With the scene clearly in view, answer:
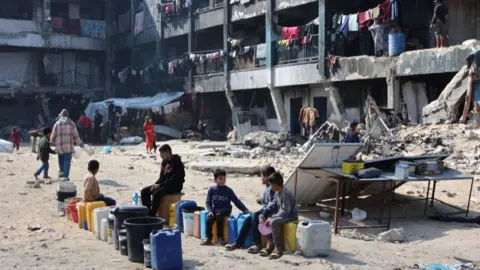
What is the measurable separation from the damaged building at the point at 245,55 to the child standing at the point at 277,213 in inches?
467

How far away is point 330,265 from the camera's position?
6586 millimetres

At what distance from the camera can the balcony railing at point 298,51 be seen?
936 inches

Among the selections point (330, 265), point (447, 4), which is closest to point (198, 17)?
point (447, 4)

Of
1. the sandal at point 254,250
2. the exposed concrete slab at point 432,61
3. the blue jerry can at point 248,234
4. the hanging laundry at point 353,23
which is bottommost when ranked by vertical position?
the sandal at point 254,250

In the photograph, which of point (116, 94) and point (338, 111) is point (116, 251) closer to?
point (338, 111)

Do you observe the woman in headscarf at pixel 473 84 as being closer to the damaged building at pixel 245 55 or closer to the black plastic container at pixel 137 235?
the damaged building at pixel 245 55

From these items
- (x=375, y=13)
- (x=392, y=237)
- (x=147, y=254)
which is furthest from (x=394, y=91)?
(x=147, y=254)

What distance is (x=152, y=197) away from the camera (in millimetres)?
8531

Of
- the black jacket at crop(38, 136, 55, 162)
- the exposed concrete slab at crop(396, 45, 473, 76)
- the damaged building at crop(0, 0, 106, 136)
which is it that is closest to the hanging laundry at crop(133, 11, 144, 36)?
the damaged building at crop(0, 0, 106, 136)

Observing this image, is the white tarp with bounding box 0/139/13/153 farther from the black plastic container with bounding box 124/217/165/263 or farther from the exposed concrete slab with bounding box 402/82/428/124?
the black plastic container with bounding box 124/217/165/263

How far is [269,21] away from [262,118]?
534 centimetres

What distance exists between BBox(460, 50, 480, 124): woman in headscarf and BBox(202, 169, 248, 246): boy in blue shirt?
10167mm

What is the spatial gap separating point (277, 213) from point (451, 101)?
36.2ft

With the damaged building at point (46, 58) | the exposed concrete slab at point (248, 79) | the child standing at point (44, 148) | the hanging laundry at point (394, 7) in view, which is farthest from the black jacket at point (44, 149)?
the damaged building at point (46, 58)
